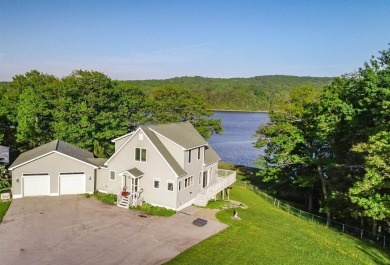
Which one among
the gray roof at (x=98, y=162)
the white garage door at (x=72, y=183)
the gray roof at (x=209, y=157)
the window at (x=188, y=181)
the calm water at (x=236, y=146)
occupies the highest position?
the gray roof at (x=209, y=157)

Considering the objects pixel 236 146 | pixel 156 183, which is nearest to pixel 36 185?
pixel 156 183

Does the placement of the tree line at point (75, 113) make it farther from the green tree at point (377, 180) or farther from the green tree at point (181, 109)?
the green tree at point (377, 180)

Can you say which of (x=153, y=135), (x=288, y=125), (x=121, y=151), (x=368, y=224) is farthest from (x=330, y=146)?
(x=121, y=151)

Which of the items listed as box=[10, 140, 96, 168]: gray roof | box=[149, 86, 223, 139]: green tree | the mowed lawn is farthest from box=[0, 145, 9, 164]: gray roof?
the mowed lawn

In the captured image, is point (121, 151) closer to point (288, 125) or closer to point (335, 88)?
point (288, 125)

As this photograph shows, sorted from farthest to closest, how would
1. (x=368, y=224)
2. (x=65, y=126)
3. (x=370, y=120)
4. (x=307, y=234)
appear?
(x=65, y=126), (x=368, y=224), (x=370, y=120), (x=307, y=234)

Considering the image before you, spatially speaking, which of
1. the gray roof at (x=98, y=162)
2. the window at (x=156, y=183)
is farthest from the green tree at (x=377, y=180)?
the gray roof at (x=98, y=162)

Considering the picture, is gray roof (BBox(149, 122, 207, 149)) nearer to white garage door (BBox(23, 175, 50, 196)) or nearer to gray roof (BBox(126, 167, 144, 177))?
gray roof (BBox(126, 167, 144, 177))

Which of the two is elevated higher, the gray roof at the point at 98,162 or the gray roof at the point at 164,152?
the gray roof at the point at 164,152
